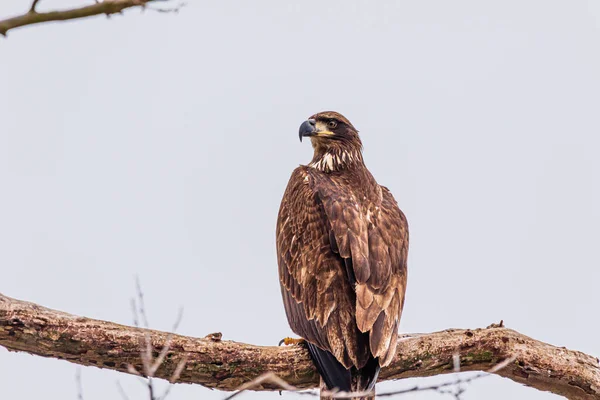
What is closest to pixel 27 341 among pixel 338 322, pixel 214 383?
pixel 214 383

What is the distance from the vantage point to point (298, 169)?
8500 mm

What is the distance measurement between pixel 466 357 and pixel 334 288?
3.89ft

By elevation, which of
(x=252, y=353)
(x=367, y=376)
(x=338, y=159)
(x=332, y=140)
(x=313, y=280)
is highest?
(x=332, y=140)

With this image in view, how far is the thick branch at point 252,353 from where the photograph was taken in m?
6.23

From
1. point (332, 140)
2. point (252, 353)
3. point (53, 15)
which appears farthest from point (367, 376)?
point (53, 15)

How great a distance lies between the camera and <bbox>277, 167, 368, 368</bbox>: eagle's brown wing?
266 inches

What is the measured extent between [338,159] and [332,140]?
263mm

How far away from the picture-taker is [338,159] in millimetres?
8945

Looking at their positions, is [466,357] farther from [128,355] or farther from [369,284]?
[128,355]

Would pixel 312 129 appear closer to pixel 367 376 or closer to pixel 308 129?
pixel 308 129

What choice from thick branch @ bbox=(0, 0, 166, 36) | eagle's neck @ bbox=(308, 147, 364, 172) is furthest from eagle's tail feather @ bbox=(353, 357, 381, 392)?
thick branch @ bbox=(0, 0, 166, 36)

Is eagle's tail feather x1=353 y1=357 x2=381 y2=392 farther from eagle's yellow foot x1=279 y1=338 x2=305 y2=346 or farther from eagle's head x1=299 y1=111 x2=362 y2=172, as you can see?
eagle's head x1=299 y1=111 x2=362 y2=172

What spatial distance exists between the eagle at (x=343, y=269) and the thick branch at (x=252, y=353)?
13.6 inches

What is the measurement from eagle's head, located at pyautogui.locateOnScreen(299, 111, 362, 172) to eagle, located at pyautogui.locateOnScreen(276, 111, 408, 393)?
29cm
